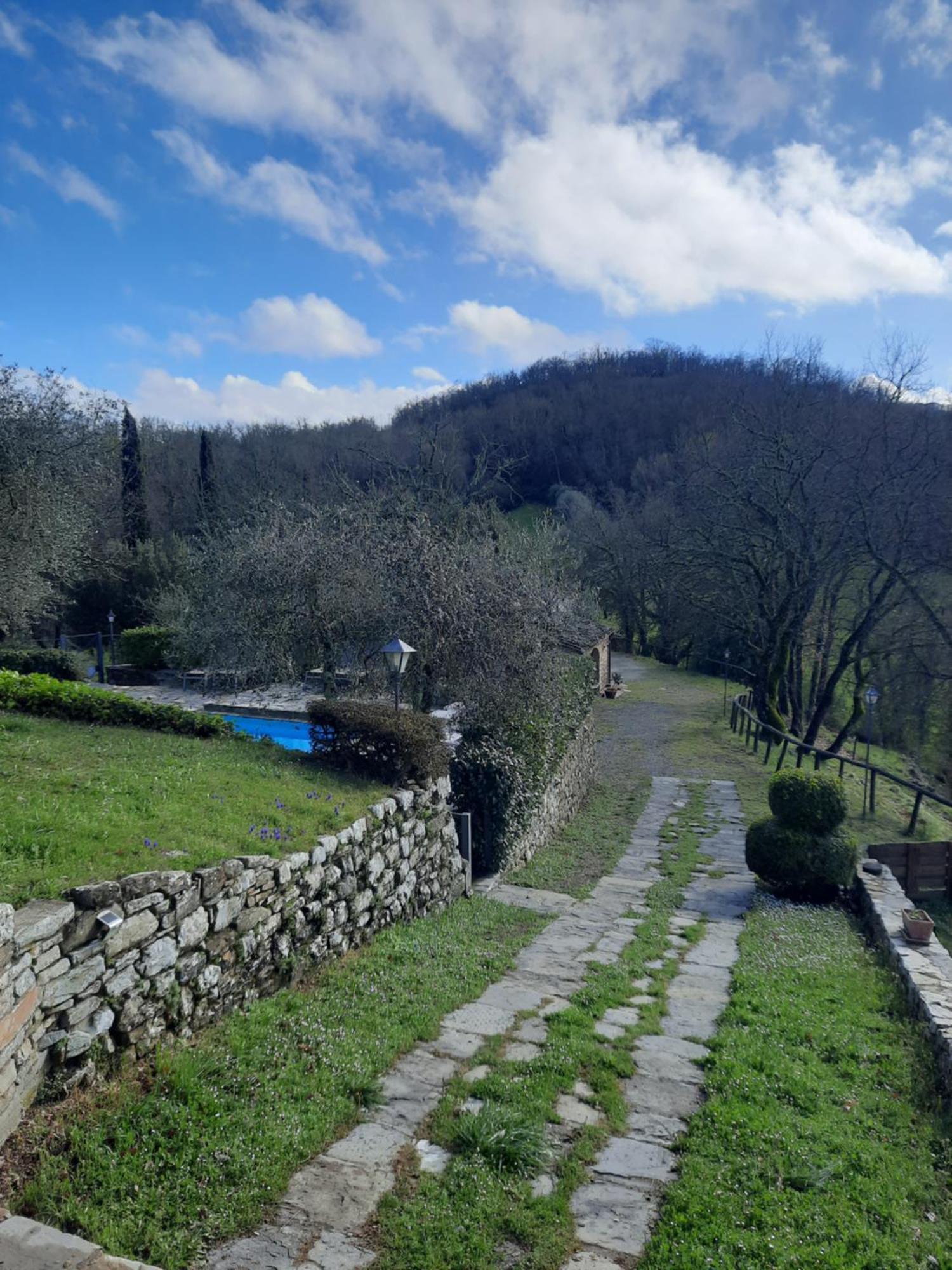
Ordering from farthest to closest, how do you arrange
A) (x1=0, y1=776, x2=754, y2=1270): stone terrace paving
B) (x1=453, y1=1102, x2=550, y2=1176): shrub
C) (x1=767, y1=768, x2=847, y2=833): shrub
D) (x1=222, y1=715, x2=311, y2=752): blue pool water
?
(x1=222, y1=715, x2=311, y2=752): blue pool water
(x1=767, y1=768, x2=847, y2=833): shrub
(x1=453, y1=1102, x2=550, y2=1176): shrub
(x1=0, y1=776, x2=754, y2=1270): stone terrace paving

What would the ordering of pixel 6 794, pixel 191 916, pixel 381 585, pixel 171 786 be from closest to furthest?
pixel 191 916 < pixel 6 794 < pixel 171 786 < pixel 381 585

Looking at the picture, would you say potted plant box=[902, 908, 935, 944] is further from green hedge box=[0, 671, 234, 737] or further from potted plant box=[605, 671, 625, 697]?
potted plant box=[605, 671, 625, 697]

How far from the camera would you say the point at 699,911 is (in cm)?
959

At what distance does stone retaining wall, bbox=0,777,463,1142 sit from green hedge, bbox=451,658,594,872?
3.37 metres

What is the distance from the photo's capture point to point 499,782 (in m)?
10.1

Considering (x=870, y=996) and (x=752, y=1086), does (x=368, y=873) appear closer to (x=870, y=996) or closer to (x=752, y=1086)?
(x=752, y=1086)

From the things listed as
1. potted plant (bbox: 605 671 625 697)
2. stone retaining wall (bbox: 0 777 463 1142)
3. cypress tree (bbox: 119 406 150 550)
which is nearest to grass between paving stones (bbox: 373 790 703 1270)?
stone retaining wall (bbox: 0 777 463 1142)

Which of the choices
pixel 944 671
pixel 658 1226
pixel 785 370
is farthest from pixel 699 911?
pixel 785 370

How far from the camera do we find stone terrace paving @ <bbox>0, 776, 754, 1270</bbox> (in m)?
3.06

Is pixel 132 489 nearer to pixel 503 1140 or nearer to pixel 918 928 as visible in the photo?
pixel 918 928

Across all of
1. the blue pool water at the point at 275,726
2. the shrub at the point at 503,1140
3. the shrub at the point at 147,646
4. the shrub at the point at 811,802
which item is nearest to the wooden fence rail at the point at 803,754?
the shrub at the point at 811,802

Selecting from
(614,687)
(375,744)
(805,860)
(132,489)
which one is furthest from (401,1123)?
(132,489)

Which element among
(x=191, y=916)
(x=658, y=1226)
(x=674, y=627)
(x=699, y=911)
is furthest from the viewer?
(x=674, y=627)

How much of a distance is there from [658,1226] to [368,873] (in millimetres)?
3716
